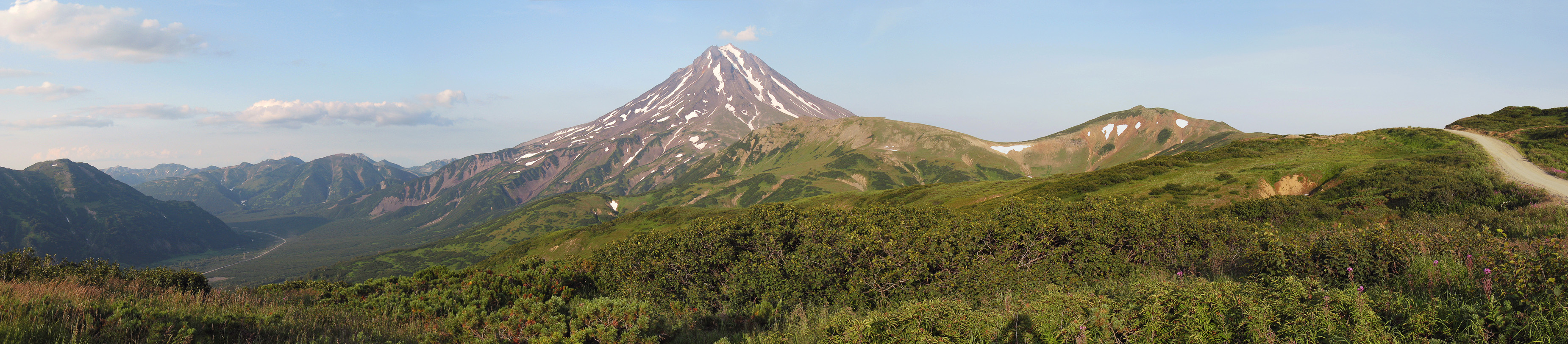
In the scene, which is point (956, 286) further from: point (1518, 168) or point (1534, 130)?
point (1534, 130)

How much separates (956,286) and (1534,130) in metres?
76.5

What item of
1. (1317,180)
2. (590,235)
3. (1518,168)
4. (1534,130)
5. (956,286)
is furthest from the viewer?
(590,235)

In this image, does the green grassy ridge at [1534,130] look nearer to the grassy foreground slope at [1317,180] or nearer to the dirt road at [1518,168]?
the dirt road at [1518,168]

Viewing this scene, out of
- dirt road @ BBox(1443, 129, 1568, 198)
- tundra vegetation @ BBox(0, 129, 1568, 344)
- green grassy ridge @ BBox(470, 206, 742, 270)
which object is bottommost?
green grassy ridge @ BBox(470, 206, 742, 270)

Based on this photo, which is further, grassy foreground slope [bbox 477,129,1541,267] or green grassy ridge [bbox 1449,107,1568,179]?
green grassy ridge [bbox 1449,107,1568,179]

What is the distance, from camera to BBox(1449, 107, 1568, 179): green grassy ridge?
40.0 meters

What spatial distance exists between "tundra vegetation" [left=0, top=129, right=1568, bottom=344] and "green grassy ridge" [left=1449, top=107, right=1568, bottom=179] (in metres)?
11.4

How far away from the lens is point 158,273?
78.1 feet

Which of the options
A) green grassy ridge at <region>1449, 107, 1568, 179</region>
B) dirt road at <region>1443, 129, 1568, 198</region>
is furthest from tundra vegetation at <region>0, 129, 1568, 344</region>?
green grassy ridge at <region>1449, 107, 1568, 179</region>

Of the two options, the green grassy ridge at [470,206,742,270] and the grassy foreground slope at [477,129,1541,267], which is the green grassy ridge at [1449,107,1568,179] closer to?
the grassy foreground slope at [477,129,1541,267]

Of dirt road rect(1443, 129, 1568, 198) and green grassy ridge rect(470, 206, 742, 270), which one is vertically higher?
dirt road rect(1443, 129, 1568, 198)

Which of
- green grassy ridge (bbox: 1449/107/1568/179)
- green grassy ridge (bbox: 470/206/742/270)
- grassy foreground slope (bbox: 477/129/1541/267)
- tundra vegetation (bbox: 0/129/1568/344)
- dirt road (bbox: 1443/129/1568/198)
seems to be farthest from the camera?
green grassy ridge (bbox: 470/206/742/270)

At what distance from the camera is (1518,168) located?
37875 mm

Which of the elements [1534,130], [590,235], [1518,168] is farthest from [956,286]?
[590,235]
